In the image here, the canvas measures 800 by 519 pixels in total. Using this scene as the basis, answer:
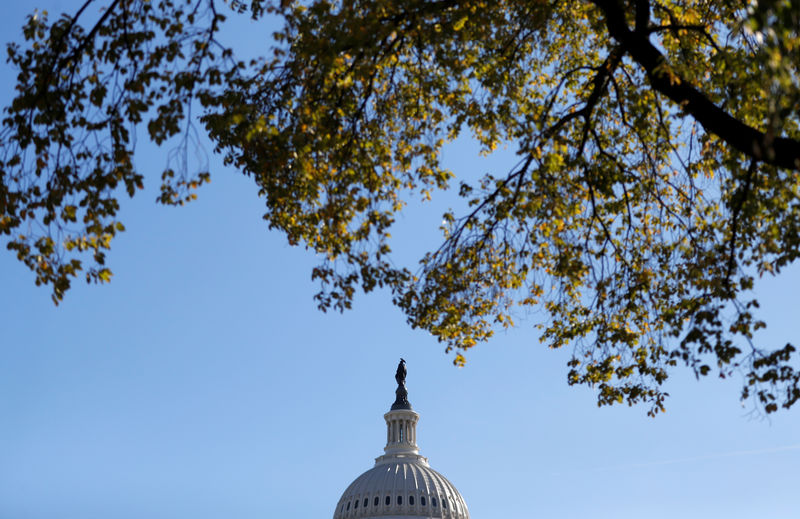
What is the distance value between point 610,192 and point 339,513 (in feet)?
463

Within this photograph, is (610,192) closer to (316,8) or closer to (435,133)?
(435,133)

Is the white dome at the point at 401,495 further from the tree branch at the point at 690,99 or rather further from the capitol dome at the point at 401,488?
the tree branch at the point at 690,99

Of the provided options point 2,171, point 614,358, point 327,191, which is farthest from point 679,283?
point 2,171

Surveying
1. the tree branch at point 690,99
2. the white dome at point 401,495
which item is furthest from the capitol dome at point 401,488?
the tree branch at point 690,99

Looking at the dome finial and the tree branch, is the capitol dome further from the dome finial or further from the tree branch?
the tree branch

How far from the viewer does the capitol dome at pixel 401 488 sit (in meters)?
148

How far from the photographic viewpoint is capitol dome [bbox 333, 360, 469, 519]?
14812cm

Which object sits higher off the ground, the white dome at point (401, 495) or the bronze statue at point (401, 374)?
the bronze statue at point (401, 374)

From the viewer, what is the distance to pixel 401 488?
150125 mm

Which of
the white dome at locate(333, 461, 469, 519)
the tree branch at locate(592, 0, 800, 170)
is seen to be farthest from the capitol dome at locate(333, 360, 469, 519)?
the tree branch at locate(592, 0, 800, 170)

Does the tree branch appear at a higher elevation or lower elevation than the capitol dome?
lower

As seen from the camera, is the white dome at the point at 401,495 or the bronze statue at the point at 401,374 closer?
the white dome at the point at 401,495

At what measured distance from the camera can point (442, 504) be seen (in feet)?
495

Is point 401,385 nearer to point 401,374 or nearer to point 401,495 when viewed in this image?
point 401,374
